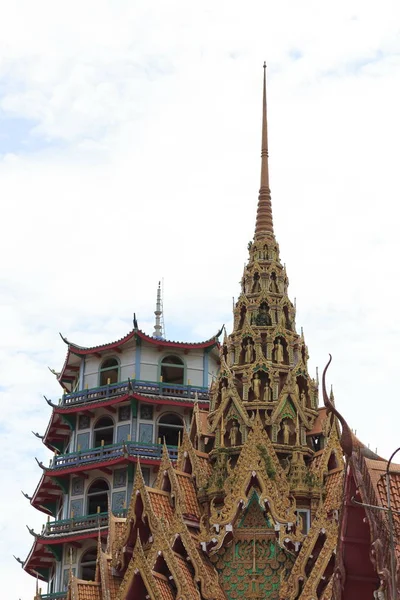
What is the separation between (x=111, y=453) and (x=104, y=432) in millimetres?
2662

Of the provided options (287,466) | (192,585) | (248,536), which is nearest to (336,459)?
(287,466)

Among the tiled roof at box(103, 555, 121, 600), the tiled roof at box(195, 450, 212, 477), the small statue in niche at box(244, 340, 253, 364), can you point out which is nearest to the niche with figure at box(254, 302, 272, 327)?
the small statue in niche at box(244, 340, 253, 364)

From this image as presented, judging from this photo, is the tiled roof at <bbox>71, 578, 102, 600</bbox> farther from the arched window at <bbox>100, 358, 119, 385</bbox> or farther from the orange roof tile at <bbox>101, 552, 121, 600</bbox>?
the arched window at <bbox>100, 358, 119, 385</bbox>

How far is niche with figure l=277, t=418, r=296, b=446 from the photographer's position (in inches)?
1374

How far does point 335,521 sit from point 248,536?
2710 millimetres

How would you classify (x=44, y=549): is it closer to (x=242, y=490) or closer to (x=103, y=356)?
(x=103, y=356)

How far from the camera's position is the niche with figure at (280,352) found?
119ft

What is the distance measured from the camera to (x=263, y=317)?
37375 millimetres

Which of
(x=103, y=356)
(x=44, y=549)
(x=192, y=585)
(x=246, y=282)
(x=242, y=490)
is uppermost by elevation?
(x=103, y=356)

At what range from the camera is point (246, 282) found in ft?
126

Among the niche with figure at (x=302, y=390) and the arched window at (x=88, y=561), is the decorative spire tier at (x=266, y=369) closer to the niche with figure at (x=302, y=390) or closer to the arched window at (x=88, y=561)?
the niche with figure at (x=302, y=390)

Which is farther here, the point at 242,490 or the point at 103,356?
the point at 103,356

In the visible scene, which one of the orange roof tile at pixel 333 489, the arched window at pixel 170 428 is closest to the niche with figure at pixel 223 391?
the orange roof tile at pixel 333 489

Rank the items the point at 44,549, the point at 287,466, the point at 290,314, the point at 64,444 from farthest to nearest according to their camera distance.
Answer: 1. the point at 64,444
2. the point at 44,549
3. the point at 290,314
4. the point at 287,466
